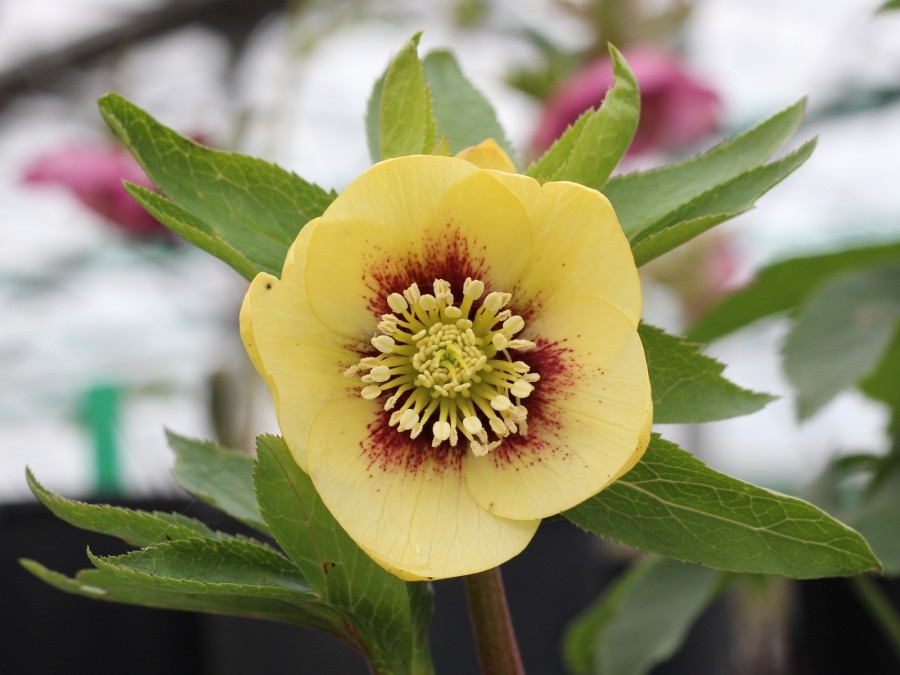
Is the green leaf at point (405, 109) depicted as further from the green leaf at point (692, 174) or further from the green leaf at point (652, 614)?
the green leaf at point (652, 614)

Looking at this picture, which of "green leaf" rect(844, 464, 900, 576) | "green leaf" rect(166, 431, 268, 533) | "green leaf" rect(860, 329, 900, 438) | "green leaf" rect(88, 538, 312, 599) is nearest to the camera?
"green leaf" rect(88, 538, 312, 599)

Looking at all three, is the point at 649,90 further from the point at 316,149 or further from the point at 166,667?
the point at 316,149

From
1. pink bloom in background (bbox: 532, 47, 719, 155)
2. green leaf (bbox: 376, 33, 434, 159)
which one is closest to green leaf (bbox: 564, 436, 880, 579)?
green leaf (bbox: 376, 33, 434, 159)

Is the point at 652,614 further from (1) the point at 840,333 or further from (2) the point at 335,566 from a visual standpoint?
(2) the point at 335,566

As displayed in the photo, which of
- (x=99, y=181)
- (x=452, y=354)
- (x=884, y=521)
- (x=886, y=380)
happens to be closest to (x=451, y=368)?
(x=452, y=354)

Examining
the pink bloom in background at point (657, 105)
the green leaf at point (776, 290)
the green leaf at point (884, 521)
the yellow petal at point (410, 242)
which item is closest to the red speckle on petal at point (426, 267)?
the yellow petal at point (410, 242)

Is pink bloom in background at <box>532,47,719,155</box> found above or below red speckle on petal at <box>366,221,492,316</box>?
above

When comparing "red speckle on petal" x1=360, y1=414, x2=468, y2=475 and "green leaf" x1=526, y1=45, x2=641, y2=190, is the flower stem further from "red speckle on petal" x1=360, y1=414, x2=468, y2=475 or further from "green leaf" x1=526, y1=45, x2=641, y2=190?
"green leaf" x1=526, y1=45, x2=641, y2=190
